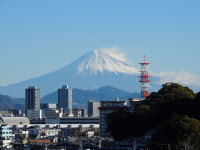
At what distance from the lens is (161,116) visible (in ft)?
191

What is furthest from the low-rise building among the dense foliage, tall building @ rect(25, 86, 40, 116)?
tall building @ rect(25, 86, 40, 116)

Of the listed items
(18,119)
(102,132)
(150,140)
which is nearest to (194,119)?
(150,140)

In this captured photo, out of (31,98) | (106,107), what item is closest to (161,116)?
(106,107)

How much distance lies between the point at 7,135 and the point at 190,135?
88.7ft

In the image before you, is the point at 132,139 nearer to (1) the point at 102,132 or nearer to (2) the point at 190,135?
(2) the point at 190,135

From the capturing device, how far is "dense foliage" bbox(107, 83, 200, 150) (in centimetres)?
5152

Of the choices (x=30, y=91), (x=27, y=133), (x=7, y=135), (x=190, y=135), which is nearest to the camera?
(x=190, y=135)

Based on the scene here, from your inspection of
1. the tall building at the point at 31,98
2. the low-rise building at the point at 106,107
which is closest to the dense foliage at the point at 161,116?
the low-rise building at the point at 106,107

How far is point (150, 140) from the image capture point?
185ft

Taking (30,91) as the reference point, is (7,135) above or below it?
below

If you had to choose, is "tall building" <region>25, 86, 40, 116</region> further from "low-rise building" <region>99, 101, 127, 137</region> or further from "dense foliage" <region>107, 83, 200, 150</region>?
"dense foliage" <region>107, 83, 200, 150</region>

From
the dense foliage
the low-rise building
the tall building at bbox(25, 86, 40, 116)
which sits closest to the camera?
the dense foliage

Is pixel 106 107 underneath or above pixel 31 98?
underneath

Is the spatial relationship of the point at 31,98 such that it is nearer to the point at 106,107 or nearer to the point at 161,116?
the point at 106,107
